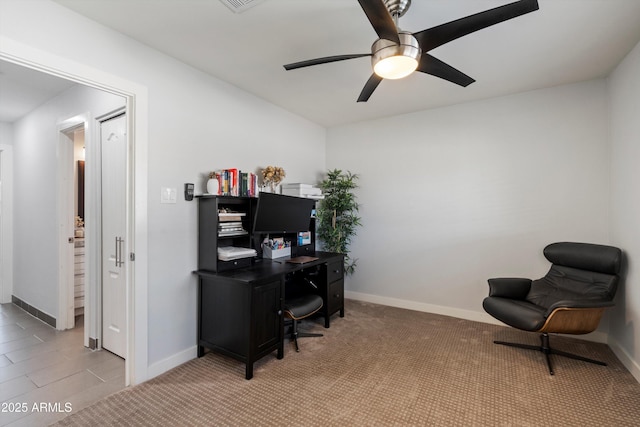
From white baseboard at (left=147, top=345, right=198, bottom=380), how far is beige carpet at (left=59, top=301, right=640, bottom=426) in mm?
56

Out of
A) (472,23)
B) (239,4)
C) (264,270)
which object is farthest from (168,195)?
(472,23)

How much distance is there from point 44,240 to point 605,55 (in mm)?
6040

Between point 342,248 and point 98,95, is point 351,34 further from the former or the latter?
point 342,248

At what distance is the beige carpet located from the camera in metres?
1.88

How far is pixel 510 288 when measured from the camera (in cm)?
296

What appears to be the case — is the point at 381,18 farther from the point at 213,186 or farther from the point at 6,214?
the point at 6,214

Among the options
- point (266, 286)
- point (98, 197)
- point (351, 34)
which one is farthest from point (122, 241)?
point (351, 34)

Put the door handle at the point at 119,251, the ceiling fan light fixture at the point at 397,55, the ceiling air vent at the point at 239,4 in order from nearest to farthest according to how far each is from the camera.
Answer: the ceiling fan light fixture at the point at 397,55
the ceiling air vent at the point at 239,4
the door handle at the point at 119,251

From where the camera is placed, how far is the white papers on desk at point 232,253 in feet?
8.52

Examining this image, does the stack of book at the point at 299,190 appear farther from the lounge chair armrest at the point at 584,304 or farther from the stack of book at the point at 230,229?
the lounge chair armrest at the point at 584,304

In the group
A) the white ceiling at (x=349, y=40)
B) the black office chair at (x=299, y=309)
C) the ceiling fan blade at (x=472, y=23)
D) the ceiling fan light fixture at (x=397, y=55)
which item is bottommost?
the black office chair at (x=299, y=309)

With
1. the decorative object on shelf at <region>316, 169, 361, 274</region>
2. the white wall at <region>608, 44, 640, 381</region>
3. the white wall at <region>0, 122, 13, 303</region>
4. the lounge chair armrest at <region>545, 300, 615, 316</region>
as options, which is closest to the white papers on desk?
the decorative object on shelf at <region>316, 169, 361, 274</region>

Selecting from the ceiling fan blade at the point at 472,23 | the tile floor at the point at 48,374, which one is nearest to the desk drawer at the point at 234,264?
the tile floor at the point at 48,374

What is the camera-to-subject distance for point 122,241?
8.68ft
